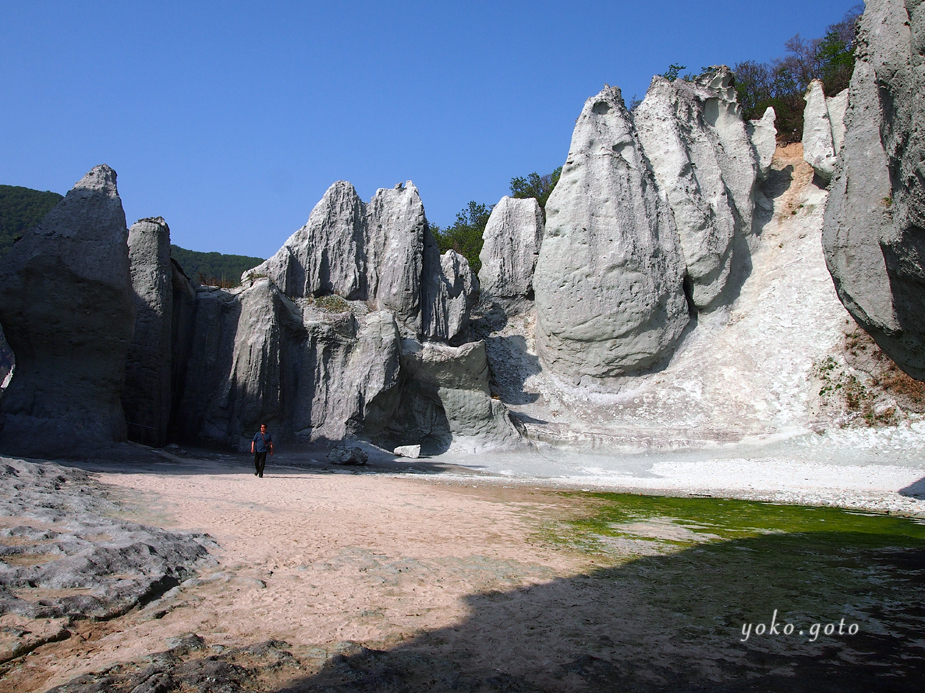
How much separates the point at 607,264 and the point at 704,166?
6.45 metres

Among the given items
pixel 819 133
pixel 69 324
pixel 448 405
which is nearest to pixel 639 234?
pixel 819 133

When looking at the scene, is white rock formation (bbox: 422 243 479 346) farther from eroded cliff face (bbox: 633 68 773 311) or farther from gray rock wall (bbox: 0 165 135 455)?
gray rock wall (bbox: 0 165 135 455)

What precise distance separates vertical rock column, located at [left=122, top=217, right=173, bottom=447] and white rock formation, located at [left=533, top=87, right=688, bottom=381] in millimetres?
13033

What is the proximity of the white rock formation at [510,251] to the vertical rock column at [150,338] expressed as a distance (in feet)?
45.0

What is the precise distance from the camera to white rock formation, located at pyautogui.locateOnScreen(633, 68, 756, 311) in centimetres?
2177

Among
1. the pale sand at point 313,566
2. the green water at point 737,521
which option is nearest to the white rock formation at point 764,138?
the green water at point 737,521

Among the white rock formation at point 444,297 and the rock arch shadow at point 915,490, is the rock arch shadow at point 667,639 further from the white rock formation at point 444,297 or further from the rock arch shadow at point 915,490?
the white rock formation at point 444,297

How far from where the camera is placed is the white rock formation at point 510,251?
2547 centimetres

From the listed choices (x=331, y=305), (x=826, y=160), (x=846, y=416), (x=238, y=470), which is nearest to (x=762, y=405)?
(x=846, y=416)

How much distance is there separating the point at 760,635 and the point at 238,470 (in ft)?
33.5

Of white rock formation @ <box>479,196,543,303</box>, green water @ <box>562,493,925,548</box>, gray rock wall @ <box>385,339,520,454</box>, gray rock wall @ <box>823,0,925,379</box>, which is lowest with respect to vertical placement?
green water @ <box>562,493,925,548</box>

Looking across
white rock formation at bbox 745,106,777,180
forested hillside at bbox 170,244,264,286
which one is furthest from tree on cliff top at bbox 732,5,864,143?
forested hillside at bbox 170,244,264,286

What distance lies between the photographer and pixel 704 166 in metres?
22.9

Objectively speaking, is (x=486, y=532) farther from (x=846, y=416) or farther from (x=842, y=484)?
(x=846, y=416)
